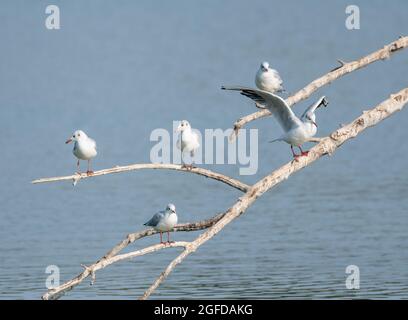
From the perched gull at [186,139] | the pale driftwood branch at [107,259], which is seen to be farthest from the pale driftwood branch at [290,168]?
the perched gull at [186,139]

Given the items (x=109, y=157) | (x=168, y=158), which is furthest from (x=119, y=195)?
(x=168, y=158)

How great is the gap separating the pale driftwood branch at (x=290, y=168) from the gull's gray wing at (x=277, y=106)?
1.23ft

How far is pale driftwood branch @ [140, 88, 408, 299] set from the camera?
1312 cm

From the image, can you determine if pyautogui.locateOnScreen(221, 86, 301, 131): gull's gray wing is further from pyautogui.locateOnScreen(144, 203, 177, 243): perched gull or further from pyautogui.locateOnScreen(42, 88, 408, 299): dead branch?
pyautogui.locateOnScreen(144, 203, 177, 243): perched gull

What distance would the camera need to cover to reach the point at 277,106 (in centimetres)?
1387

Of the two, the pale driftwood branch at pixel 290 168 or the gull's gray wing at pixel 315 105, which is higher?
the gull's gray wing at pixel 315 105

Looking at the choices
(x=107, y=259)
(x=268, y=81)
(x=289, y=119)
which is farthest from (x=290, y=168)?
(x=268, y=81)

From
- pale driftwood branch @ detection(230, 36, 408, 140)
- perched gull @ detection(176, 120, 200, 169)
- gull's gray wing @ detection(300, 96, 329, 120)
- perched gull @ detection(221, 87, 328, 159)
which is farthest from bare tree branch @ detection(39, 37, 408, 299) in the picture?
perched gull @ detection(176, 120, 200, 169)

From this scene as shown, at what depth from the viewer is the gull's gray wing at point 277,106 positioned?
13.7 meters

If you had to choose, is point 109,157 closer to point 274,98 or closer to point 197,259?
point 197,259

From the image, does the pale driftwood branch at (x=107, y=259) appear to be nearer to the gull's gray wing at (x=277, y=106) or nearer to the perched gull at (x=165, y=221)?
the perched gull at (x=165, y=221)

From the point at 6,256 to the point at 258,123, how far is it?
950 cm

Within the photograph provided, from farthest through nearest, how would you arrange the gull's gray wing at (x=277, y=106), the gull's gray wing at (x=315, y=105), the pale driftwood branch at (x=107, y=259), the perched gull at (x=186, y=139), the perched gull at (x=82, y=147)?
the perched gull at (x=186, y=139)
the perched gull at (x=82, y=147)
the gull's gray wing at (x=315, y=105)
the gull's gray wing at (x=277, y=106)
the pale driftwood branch at (x=107, y=259)

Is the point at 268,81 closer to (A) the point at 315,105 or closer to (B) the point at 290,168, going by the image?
(A) the point at 315,105
